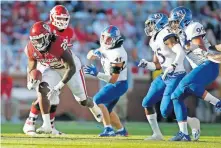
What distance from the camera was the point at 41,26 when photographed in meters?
8.90

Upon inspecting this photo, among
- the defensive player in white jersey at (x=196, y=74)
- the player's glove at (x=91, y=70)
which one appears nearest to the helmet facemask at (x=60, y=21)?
the player's glove at (x=91, y=70)

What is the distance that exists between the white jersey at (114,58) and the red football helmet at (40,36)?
3.04 feet

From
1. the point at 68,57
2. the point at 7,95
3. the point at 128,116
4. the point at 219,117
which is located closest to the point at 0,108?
the point at 7,95

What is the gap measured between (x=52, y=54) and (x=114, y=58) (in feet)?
2.75

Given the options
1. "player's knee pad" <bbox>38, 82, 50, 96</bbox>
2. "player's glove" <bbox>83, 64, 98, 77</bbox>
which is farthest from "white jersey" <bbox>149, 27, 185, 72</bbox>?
"player's knee pad" <bbox>38, 82, 50, 96</bbox>

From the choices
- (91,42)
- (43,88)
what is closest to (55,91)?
(43,88)

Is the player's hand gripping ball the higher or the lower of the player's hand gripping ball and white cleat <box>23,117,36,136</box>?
the higher

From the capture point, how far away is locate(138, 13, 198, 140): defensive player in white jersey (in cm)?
860

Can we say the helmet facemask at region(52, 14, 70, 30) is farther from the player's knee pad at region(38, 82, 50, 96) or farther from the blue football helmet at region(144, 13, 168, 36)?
the blue football helmet at region(144, 13, 168, 36)

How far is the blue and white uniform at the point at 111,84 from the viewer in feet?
30.9

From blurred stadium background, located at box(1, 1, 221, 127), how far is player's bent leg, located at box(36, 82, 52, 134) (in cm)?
465

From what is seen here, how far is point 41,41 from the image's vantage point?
29.0ft

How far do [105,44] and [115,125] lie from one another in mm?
1079

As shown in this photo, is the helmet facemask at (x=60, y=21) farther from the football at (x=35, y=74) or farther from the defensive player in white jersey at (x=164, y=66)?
the defensive player in white jersey at (x=164, y=66)
